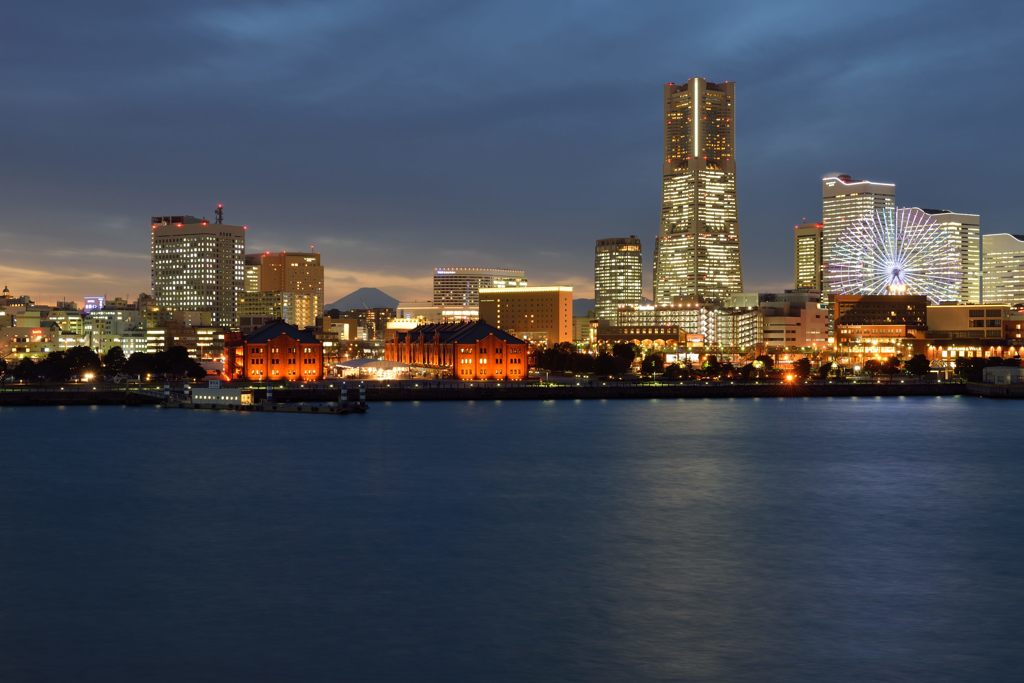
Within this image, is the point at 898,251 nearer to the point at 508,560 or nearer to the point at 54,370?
the point at 54,370

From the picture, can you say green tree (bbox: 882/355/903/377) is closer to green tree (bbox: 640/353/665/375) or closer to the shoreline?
the shoreline

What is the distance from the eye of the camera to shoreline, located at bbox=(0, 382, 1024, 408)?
87562 mm

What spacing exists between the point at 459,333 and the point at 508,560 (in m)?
87.0

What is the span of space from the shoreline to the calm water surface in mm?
29544

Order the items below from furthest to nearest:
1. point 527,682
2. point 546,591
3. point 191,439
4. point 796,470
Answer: point 191,439
point 796,470
point 546,591
point 527,682

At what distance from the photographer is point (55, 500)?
39719 mm

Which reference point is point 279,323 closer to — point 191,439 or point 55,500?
point 191,439

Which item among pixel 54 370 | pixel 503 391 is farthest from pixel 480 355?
pixel 54 370

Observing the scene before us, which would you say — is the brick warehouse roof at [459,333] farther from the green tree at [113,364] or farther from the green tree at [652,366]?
the green tree at [113,364]

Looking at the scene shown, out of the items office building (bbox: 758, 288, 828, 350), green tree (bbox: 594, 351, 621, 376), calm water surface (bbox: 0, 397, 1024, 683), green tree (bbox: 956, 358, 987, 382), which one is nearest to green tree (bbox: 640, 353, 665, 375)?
green tree (bbox: 594, 351, 621, 376)

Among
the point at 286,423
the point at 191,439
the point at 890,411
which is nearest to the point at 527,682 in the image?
the point at 191,439

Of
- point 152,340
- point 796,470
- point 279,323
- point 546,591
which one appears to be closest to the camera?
point 546,591

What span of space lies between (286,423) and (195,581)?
4509 cm

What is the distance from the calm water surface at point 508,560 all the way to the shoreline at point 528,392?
29544 mm
